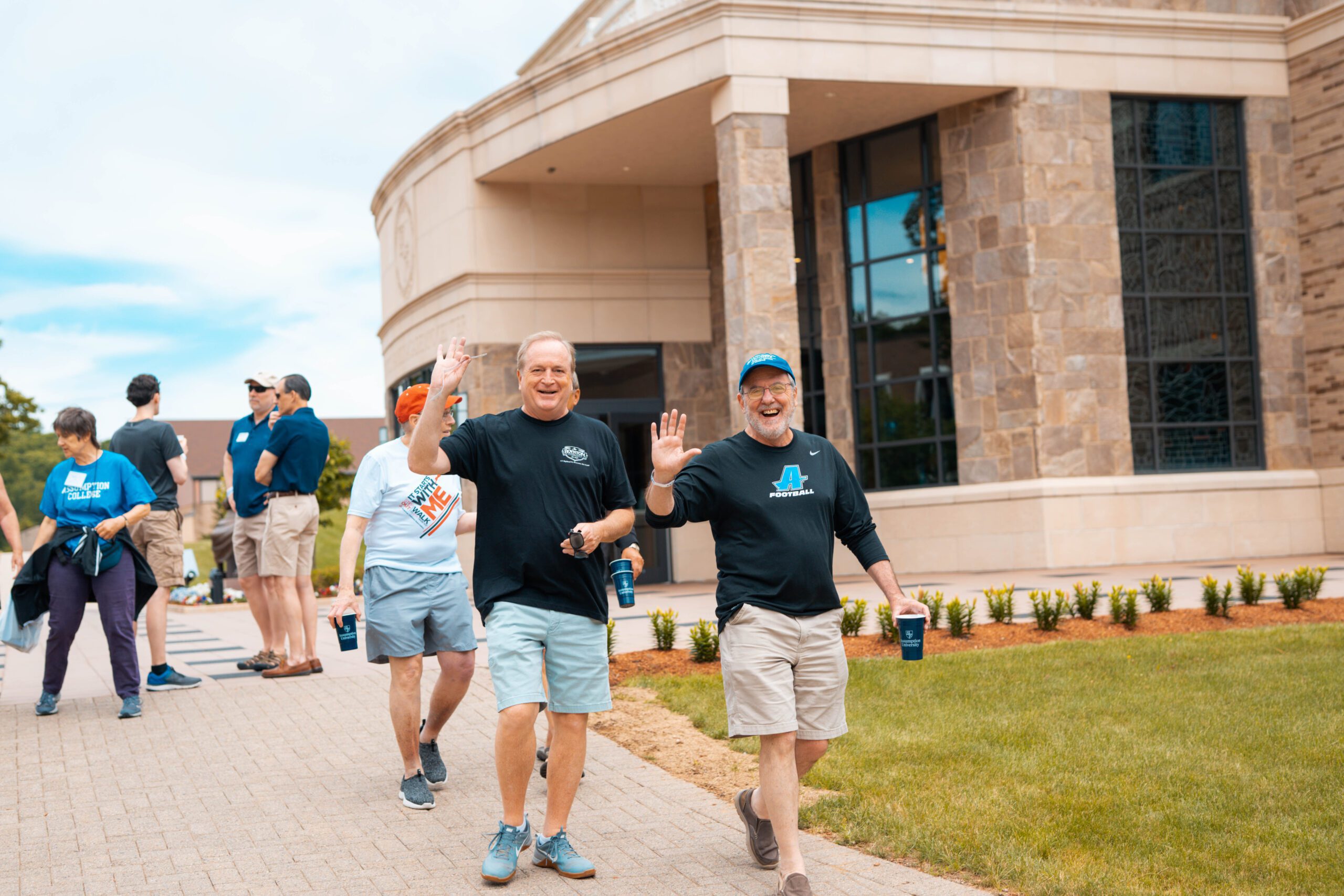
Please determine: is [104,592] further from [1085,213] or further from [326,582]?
[326,582]

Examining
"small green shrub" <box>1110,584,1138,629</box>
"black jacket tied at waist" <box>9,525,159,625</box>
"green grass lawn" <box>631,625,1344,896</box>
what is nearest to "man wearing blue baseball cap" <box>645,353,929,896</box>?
"green grass lawn" <box>631,625,1344,896</box>

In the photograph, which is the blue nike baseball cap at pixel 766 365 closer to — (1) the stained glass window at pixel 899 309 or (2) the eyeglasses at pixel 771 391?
(2) the eyeglasses at pixel 771 391

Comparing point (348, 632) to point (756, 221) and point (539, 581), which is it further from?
point (756, 221)

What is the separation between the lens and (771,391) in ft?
14.6

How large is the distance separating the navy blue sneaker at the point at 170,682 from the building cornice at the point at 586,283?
1136 centimetres

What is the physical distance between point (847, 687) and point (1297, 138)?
14.5 meters

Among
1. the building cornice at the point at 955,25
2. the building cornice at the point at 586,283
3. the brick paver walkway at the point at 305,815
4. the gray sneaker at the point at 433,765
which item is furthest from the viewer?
the building cornice at the point at 586,283

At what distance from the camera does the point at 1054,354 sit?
17.0m

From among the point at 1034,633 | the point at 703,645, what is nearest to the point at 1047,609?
the point at 1034,633

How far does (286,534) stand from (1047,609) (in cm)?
591

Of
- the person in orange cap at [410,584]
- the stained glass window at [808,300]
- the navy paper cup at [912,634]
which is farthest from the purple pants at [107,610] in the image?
the stained glass window at [808,300]

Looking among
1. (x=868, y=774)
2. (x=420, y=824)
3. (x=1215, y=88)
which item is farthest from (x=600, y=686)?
(x=1215, y=88)

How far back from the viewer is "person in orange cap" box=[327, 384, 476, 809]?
5.64 meters

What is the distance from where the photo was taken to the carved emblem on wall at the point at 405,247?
866 inches
